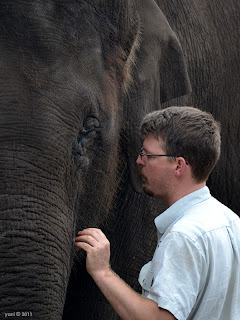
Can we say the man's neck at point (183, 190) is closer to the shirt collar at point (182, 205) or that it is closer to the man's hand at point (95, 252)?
the shirt collar at point (182, 205)

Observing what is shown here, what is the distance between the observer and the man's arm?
267 centimetres

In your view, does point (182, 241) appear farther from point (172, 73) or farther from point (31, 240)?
point (172, 73)

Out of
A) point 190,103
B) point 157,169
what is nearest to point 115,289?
point 157,169

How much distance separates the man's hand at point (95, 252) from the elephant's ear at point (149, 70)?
131cm

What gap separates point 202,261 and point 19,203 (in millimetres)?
793

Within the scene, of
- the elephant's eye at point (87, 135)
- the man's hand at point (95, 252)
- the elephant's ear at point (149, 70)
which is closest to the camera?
the man's hand at point (95, 252)

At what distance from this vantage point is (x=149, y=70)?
4199mm

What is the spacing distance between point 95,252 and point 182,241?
1.19 ft

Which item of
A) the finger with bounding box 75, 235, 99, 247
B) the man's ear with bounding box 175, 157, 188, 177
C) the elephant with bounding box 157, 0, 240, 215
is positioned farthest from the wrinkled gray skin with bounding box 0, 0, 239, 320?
the elephant with bounding box 157, 0, 240, 215

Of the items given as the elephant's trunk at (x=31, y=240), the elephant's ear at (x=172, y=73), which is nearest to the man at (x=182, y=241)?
the elephant's trunk at (x=31, y=240)

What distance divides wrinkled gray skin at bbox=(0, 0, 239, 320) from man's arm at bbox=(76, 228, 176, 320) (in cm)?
28

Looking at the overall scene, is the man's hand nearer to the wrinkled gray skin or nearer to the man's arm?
the man's arm

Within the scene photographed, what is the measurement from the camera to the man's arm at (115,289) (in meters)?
2.67

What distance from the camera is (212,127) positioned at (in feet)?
9.70
